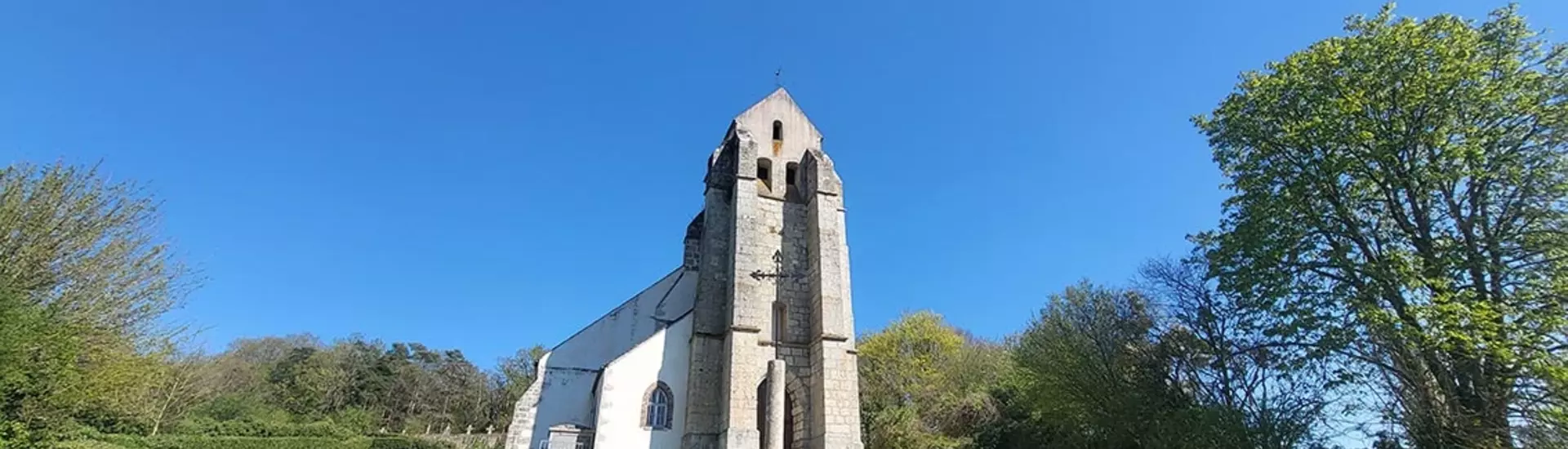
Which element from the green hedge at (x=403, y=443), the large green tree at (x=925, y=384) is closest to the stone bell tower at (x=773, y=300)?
the large green tree at (x=925, y=384)

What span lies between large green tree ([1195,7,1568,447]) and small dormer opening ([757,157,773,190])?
10545 millimetres

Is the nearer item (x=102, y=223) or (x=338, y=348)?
(x=102, y=223)

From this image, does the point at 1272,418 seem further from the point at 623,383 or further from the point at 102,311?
the point at 102,311

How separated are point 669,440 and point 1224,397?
12.4 m

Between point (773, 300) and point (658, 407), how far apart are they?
3.59 metres

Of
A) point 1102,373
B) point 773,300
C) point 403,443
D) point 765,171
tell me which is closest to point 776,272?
point 773,300

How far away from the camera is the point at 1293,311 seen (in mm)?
12961

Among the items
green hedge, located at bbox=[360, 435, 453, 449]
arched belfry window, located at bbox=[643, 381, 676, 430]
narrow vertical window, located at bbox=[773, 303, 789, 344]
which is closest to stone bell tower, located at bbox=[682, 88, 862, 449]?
narrow vertical window, located at bbox=[773, 303, 789, 344]

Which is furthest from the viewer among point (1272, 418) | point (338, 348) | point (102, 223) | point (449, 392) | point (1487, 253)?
point (338, 348)

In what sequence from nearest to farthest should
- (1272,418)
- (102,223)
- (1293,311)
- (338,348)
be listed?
1. (1293,311)
2. (1272,418)
3. (102,223)
4. (338,348)

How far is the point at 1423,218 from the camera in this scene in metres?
12.4

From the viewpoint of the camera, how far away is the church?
589 inches

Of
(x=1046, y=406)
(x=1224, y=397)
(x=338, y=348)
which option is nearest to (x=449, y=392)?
(x=338, y=348)

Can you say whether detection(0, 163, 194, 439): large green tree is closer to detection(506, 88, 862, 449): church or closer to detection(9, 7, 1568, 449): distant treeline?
detection(9, 7, 1568, 449): distant treeline
